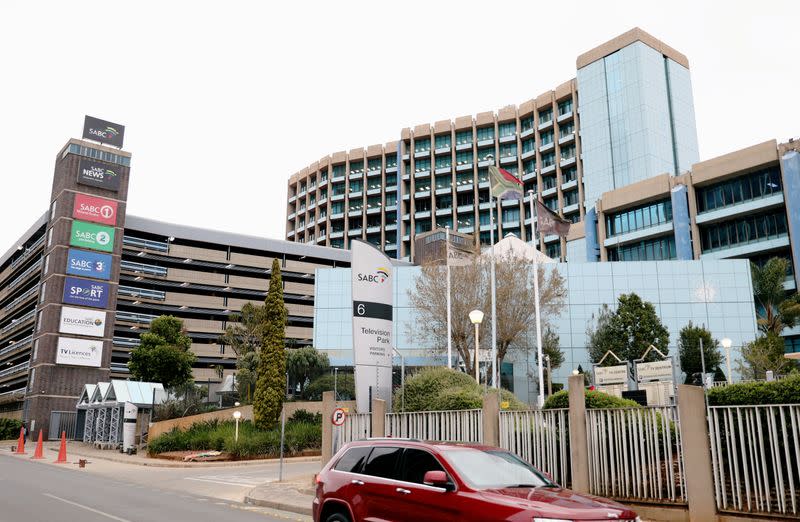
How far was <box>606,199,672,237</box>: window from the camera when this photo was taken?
2717 inches

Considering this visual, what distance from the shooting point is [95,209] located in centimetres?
7262

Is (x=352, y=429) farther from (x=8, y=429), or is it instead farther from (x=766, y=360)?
(x=8, y=429)

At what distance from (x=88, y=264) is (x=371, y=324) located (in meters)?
59.4

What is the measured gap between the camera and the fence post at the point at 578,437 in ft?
43.5

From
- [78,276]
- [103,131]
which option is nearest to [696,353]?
[78,276]

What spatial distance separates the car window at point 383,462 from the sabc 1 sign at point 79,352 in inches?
2688

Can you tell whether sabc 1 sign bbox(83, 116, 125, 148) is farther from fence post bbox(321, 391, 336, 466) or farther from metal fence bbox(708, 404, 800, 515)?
metal fence bbox(708, 404, 800, 515)

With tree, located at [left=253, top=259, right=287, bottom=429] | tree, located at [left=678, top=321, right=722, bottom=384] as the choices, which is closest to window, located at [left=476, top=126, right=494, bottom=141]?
tree, located at [left=678, top=321, right=722, bottom=384]

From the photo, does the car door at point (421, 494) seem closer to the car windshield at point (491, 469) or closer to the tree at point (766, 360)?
the car windshield at point (491, 469)

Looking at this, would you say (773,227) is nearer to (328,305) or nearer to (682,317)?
(682,317)

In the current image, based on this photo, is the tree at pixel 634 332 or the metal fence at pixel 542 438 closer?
the metal fence at pixel 542 438

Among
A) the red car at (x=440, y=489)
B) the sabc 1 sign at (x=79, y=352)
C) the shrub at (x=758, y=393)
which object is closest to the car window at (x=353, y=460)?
the red car at (x=440, y=489)

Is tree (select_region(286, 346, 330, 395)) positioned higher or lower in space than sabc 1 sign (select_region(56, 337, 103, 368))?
lower

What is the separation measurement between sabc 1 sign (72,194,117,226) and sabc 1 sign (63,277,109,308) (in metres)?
6.74
